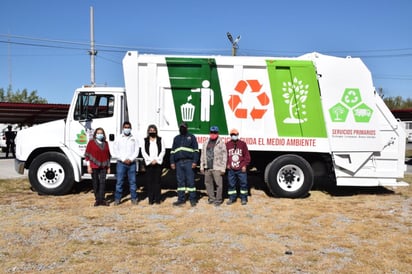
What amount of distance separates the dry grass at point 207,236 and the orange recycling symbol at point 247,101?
2068mm

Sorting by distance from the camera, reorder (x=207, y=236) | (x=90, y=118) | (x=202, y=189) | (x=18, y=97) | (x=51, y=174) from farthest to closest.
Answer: (x=18, y=97)
(x=202, y=189)
(x=51, y=174)
(x=90, y=118)
(x=207, y=236)

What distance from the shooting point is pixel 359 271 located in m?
4.11

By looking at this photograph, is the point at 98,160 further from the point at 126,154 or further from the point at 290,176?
the point at 290,176

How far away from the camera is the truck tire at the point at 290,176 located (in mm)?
7852

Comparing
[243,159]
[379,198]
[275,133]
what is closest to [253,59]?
[275,133]

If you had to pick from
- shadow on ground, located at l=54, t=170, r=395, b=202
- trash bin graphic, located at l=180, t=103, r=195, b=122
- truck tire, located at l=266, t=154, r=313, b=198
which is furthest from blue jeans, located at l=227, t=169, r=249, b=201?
trash bin graphic, located at l=180, t=103, r=195, b=122

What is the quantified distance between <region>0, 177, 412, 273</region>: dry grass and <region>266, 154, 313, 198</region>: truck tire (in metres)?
0.24

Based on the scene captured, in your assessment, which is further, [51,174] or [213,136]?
[51,174]

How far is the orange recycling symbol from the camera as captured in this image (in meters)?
7.79

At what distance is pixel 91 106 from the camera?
26.3 ft

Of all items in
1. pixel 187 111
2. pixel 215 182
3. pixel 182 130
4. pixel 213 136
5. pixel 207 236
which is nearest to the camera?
pixel 207 236

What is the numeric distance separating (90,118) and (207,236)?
425 cm

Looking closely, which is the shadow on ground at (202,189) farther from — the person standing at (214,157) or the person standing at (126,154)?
the person standing at (214,157)

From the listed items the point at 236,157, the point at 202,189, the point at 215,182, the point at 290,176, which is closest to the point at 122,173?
the point at 215,182
